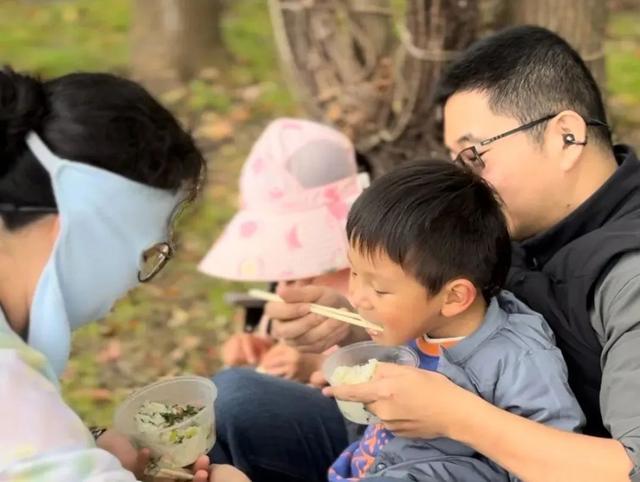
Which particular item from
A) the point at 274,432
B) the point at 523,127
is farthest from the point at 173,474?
the point at 523,127

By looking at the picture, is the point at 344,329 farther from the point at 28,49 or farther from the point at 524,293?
the point at 28,49

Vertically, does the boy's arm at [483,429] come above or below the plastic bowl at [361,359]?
above

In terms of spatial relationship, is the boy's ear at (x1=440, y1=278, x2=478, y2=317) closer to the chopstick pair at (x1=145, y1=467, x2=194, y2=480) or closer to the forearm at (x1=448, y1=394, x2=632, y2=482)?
the forearm at (x1=448, y1=394, x2=632, y2=482)

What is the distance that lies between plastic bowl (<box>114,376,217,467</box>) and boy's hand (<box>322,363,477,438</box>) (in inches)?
16.3

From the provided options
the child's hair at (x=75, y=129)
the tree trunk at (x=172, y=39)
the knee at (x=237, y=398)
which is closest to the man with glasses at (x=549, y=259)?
the knee at (x=237, y=398)

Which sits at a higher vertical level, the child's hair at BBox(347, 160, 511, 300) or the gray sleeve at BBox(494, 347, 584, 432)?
the child's hair at BBox(347, 160, 511, 300)

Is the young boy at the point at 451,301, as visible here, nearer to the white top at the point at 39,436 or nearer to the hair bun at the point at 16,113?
the white top at the point at 39,436

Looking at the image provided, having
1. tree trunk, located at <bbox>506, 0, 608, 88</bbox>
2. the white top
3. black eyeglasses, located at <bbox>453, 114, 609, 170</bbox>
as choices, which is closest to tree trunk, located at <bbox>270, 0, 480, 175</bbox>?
tree trunk, located at <bbox>506, 0, 608, 88</bbox>

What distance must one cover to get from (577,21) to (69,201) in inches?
104

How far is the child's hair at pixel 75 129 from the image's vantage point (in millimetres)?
1860

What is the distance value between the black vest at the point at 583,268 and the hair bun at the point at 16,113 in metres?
1.24

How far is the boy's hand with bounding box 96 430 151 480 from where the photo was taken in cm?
214

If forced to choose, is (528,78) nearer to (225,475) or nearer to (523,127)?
(523,127)

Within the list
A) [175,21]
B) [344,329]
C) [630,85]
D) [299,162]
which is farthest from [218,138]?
[344,329]
